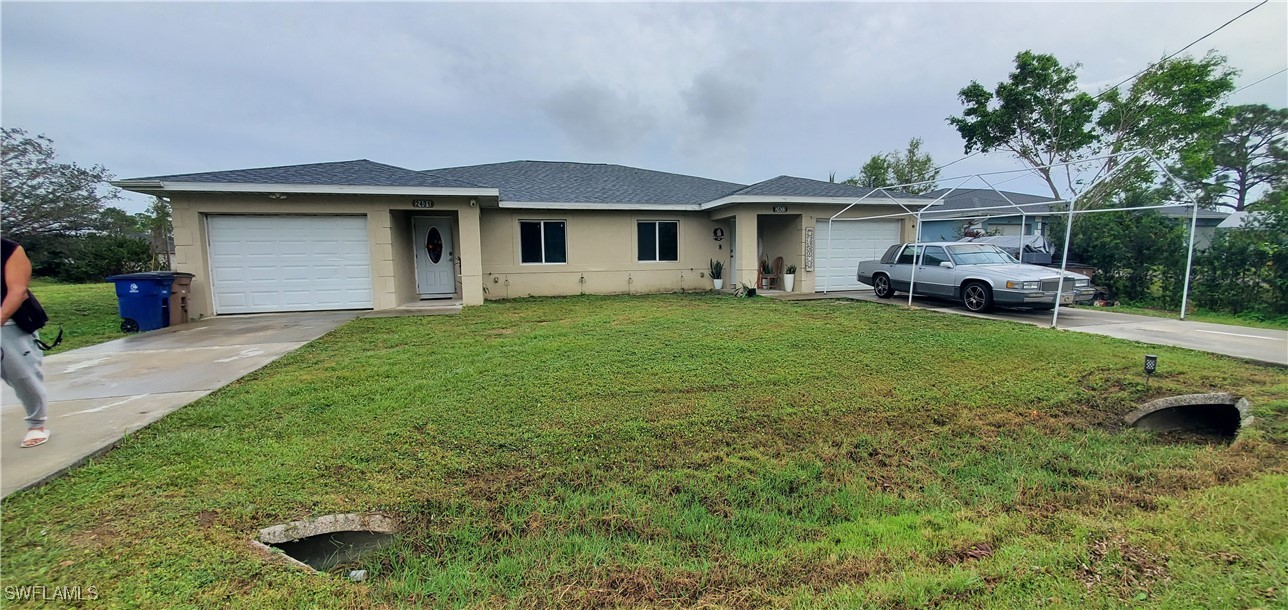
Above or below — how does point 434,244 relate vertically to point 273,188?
below

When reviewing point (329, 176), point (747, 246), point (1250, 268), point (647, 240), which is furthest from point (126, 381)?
point (1250, 268)

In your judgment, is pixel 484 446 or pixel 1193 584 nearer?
pixel 1193 584

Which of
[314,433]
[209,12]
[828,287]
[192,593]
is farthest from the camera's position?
[828,287]

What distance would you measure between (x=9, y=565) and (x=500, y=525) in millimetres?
1939

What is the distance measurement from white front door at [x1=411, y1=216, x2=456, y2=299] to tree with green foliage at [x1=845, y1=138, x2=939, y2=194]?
27.4m

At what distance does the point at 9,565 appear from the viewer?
1947mm

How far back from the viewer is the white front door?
1245 cm

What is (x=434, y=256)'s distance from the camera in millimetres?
12656

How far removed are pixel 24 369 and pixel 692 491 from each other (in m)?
4.41

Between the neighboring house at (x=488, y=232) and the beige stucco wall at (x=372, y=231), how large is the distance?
1.0 inches

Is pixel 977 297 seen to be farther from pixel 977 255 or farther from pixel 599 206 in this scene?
pixel 599 206

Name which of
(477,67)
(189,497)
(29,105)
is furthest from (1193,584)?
(29,105)

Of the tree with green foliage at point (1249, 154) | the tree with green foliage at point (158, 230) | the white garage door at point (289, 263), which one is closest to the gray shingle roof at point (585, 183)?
the white garage door at point (289, 263)

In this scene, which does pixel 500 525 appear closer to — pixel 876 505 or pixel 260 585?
pixel 260 585
